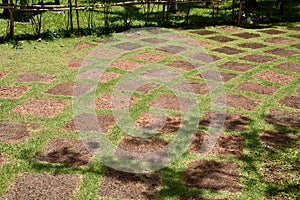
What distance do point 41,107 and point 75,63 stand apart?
2.38m

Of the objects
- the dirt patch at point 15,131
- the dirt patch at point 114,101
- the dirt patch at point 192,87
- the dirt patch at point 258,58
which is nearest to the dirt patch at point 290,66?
the dirt patch at point 258,58

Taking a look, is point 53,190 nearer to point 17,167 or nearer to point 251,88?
point 17,167

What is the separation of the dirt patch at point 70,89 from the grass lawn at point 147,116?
0.06 feet

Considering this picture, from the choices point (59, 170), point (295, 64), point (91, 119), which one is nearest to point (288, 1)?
point (295, 64)

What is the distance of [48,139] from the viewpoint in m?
4.95

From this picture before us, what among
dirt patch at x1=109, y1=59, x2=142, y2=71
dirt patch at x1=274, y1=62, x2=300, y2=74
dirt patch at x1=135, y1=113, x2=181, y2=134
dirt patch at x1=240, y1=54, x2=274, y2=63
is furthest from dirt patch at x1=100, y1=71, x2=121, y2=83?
dirt patch at x1=274, y1=62, x2=300, y2=74

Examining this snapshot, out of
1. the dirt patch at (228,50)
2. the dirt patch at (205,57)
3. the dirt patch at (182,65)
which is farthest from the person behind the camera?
the dirt patch at (228,50)

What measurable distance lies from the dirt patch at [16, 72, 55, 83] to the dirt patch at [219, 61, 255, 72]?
3.75 meters

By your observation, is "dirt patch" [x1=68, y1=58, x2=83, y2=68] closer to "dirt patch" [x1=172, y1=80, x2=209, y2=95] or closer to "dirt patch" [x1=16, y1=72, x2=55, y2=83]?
"dirt patch" [x1=16, y1=72, x2=55, y2=83]

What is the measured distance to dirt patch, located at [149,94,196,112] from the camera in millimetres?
6020

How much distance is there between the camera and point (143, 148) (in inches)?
187

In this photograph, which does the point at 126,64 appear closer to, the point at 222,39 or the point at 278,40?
the point at 222,39

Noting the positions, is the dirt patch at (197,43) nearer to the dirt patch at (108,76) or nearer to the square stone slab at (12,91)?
the dirt patch at (108,76)

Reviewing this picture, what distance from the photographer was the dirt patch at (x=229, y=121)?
5.43 meters
